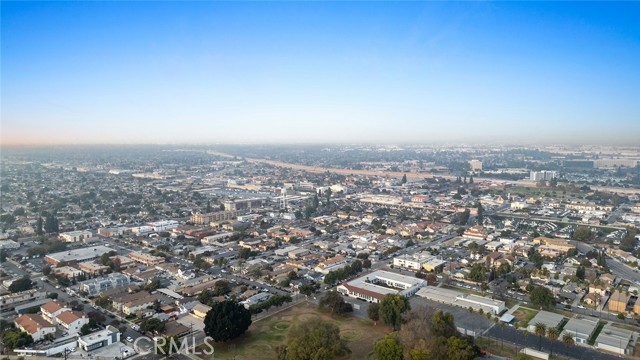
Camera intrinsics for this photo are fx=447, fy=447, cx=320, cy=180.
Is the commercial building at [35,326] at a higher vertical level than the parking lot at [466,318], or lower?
higher

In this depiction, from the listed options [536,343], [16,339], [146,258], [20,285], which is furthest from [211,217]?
[536,343]

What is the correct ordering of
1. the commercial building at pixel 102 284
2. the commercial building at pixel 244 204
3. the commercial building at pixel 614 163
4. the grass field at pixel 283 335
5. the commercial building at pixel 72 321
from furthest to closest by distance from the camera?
1. the commercial building at pixel 614 163
2. the commercial building at pixel 244 204
3. the commercial building at pixel 102 284
4. the commercial building at pixel 72 321
5. the grass field at pixel 283 335

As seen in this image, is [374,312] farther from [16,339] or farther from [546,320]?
[16,339]

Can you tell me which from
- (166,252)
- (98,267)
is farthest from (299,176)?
(98,267)

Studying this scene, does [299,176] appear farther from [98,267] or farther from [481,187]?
[98,267]

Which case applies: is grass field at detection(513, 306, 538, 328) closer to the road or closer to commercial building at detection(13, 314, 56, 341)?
the road

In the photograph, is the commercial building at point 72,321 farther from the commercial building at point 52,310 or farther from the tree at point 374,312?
the tree at point 374,312

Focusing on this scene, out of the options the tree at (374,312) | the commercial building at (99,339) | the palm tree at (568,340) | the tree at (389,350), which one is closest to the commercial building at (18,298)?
the commercial building at (99,339)
